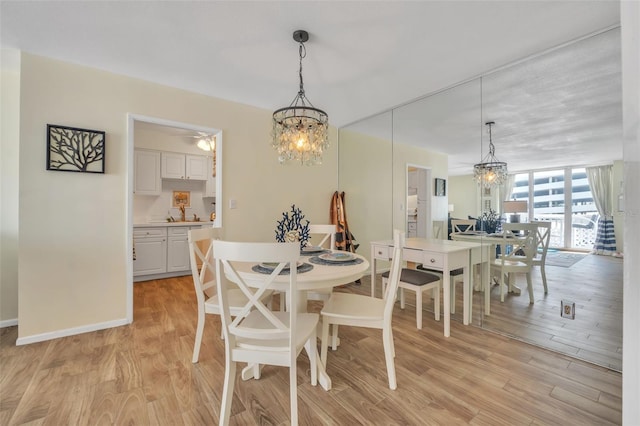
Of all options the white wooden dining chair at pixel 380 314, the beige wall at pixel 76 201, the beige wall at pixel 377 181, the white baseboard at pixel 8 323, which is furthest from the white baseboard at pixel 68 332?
the beige wall at pixel 377 181

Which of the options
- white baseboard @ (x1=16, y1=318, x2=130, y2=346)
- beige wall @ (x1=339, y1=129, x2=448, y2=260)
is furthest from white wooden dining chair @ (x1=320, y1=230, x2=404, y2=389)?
white baseboard @ (x1=16, y1=318, x2=130, y2=346)

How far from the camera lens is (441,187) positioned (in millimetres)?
3166

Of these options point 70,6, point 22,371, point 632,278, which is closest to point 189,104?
point 70,6

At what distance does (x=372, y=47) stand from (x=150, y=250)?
13.7 ft

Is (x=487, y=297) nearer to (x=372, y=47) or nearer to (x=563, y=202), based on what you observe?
(x=563, y=202)

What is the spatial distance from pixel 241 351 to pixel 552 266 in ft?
8.46

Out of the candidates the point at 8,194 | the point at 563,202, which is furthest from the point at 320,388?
the point at 8,194

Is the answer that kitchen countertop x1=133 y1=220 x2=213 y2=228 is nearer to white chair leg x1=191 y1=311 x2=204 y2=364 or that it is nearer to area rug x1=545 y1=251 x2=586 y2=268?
white chair leg x1=191 y1=311 x2=204 y2=364

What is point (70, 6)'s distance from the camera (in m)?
1.78

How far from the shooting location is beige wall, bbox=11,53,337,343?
229 cm

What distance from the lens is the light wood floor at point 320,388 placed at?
4.80 feet

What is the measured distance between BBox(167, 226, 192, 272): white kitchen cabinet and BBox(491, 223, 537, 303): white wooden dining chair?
14.3ft

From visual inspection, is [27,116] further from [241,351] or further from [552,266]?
[552,266]

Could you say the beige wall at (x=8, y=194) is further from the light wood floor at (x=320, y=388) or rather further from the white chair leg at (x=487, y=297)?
the white chair leg at (x=487, y=297)
